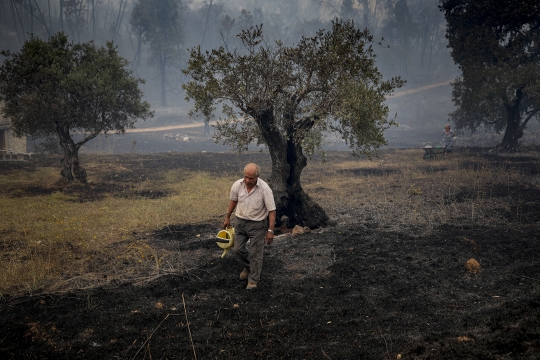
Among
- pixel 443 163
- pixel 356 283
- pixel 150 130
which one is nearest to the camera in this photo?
pixel 356 283

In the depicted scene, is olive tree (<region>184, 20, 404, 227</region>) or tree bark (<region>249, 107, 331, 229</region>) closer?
olive tree (<region>184, 20, 404, 227</region>)

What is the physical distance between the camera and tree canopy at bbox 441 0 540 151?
22.5m

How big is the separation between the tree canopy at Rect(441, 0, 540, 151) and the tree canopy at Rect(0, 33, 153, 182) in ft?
64.7

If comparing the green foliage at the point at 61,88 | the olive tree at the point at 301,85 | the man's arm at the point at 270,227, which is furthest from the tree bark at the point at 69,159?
the man's arm at the point at 270,227

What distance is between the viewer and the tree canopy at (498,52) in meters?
22.5

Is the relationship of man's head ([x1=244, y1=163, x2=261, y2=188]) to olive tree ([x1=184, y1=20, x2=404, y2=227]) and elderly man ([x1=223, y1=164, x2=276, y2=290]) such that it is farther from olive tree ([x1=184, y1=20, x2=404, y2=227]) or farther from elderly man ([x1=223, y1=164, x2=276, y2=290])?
olive tree ([x1=184, y1=20, x2=404, y2=227])

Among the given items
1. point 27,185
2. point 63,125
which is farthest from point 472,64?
point 27,185

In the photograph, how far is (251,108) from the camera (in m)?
11.3

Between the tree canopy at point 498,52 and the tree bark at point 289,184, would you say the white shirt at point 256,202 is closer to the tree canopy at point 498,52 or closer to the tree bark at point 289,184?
the tree bark at point 289,184

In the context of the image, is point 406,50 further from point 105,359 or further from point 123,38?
point 105,359

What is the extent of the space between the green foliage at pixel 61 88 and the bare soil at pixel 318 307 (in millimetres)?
11205

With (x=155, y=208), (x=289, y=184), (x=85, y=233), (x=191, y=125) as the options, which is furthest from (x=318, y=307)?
(x=191, y=125)

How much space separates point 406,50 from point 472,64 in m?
60.2

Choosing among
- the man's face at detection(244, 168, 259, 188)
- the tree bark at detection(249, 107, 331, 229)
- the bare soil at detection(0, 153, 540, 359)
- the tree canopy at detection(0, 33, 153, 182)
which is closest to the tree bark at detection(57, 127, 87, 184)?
the tree canopy at detection(0, 33, 153, 182)
